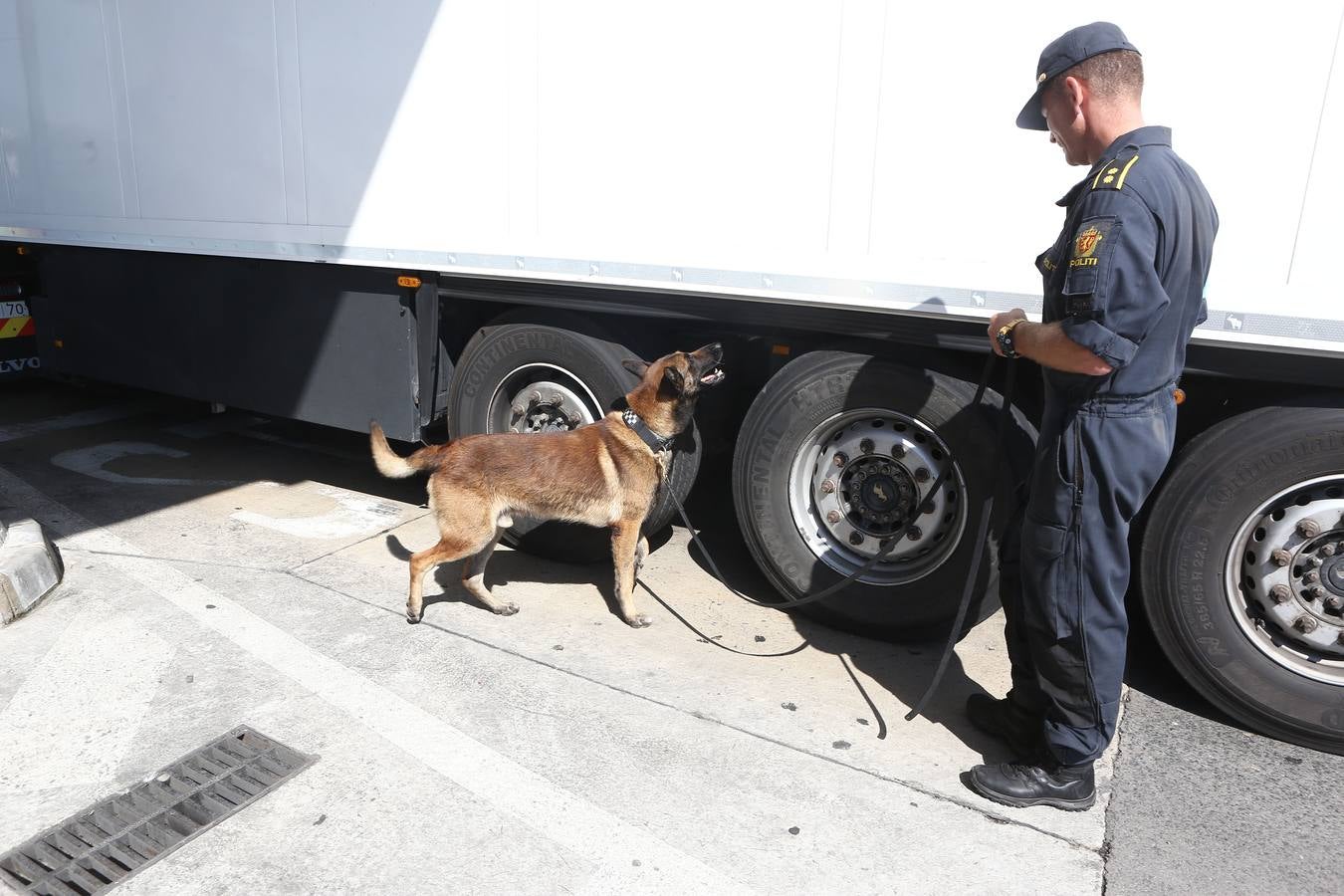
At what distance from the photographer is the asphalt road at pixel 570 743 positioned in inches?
110

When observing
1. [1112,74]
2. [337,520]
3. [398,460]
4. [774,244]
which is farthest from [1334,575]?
[337,520]

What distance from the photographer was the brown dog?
4.19 meters

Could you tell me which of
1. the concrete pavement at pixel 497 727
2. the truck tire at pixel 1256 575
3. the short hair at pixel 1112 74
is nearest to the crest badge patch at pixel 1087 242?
the short hair at pixel 1112 74

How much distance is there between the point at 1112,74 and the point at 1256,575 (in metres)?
1.80

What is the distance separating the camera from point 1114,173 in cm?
261

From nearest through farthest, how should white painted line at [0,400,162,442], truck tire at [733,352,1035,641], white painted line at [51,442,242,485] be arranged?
truck tire at [733,352,1035,641] < white painted line at [51,442,242,485] < white painted line at [0,400,162,442]

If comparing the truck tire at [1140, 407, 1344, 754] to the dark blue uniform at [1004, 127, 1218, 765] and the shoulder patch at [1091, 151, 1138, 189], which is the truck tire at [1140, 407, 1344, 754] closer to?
the dark blue uniform at [1004, 127, 1218, 765]

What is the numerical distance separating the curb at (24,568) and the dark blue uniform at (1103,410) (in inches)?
165

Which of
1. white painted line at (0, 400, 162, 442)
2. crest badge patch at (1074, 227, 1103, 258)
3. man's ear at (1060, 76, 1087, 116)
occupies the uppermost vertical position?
man's ear at (1060, 76, 1087, 116)

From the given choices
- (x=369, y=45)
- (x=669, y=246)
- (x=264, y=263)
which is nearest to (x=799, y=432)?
(x=669, y=246)

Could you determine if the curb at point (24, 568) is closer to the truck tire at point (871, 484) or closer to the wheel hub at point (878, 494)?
the truck tire at point (871, 484)

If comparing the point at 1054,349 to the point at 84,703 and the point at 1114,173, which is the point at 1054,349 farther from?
the point at 84,703

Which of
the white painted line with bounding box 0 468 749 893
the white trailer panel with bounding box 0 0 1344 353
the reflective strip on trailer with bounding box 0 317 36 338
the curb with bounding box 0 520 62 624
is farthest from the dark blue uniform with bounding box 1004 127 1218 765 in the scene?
the reflective strip on trailer with bounding box 0 317 36 338

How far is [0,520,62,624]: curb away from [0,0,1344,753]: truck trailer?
1496 millimetres
